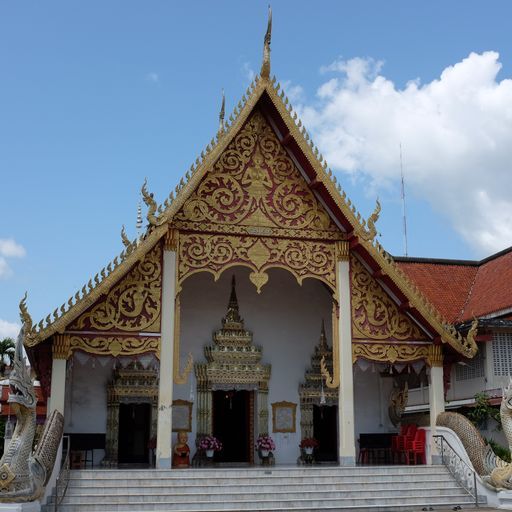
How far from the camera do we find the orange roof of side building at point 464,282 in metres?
18.0

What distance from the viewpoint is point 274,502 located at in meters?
10.2

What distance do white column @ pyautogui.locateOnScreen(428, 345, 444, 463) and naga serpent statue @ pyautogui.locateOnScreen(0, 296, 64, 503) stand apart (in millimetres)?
6558

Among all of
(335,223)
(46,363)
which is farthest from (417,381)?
(46,363)

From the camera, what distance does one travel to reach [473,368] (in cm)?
1638

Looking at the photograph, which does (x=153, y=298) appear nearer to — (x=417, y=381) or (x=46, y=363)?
(x=46, y=363)

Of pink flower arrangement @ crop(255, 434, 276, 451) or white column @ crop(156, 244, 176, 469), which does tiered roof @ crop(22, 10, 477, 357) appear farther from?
pink flower arrangement @ crop(255, 434, 276, 451)

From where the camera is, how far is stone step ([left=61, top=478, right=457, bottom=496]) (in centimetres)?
1002

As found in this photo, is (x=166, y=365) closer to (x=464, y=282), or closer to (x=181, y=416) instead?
(x=181, y=416)

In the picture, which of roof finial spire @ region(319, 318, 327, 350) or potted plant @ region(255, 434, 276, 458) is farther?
roof finial spire @ region(319, 318, 327, 350)

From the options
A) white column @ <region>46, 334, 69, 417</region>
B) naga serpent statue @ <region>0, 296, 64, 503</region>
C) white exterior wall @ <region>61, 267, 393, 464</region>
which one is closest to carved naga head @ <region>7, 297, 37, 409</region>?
naga serpent statue @ <region>0, 296, 64, 503</region>

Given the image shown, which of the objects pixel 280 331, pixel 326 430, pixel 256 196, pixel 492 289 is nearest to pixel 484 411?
pixel 326 430

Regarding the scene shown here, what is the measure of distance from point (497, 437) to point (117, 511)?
29.3 feet

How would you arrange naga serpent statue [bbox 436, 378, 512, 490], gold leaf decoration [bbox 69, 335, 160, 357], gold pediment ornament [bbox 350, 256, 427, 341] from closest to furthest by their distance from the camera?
1. naga serpent statue [bbox 436, 378, 512, 490]
2. gold leaf decoration [bbox 69, 335, 160, 357]
3. gold pediment ornament [bbox 350, 256, 427, 341]

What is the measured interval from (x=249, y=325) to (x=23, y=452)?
6.27 metres
